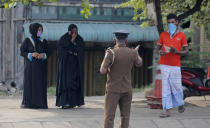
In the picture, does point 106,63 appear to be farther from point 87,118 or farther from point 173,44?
point 173,44

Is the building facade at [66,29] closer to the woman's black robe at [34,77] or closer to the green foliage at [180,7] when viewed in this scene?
the green foliage at [180,7]

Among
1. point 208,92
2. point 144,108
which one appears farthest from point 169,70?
point 208,92

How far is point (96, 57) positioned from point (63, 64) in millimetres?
8258

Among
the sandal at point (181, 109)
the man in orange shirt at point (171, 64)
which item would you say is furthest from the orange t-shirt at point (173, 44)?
the sandal at point (181, 109)

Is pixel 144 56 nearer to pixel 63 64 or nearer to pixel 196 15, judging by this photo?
pixel 196 15

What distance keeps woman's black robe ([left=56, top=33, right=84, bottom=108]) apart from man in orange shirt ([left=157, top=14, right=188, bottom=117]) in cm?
216

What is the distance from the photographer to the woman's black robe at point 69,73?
37.0 ft

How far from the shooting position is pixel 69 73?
11.4 m

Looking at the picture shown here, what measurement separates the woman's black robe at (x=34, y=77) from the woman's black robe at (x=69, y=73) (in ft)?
1.19

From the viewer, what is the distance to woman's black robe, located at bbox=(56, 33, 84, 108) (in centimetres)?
1128

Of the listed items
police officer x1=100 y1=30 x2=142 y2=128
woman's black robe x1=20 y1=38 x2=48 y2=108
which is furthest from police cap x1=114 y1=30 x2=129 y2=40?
woman's black robe x1=20 y1=38 x2=48 y2=108

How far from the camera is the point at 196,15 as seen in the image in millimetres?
13359

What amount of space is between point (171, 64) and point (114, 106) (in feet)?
7.47

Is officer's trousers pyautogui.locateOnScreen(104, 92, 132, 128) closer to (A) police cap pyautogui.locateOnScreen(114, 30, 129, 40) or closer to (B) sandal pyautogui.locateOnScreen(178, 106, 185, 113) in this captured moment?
(A) police cap pyautogui.locateOnScreen(114, 30, 129, 40)
